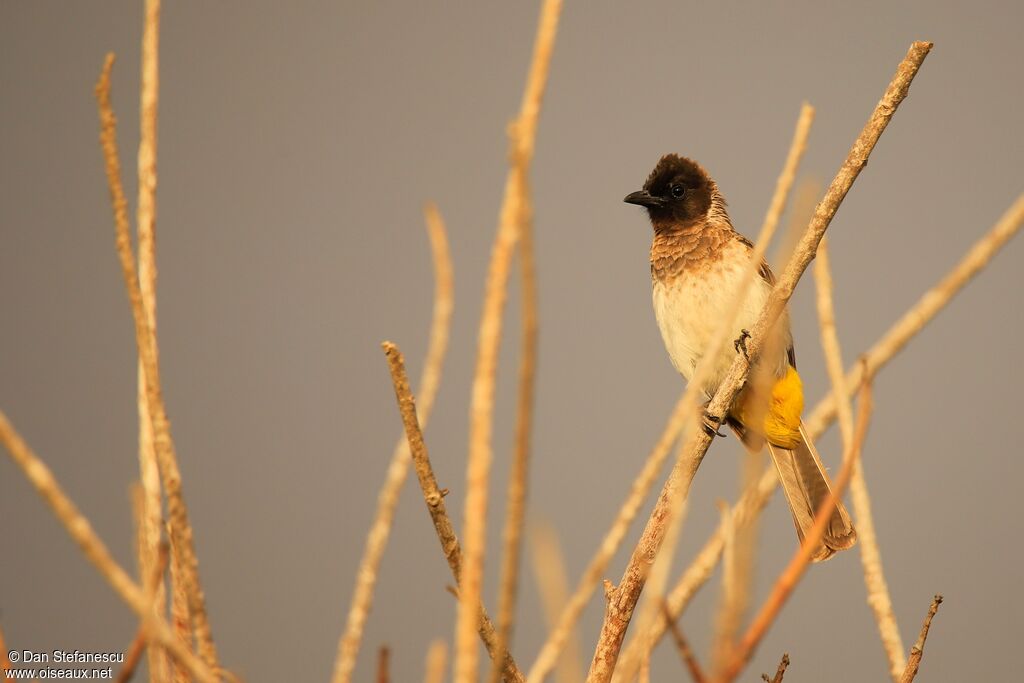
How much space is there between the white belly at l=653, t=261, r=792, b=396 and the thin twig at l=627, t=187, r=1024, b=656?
199 centimetres

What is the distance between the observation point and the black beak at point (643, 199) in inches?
112

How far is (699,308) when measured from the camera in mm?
2686

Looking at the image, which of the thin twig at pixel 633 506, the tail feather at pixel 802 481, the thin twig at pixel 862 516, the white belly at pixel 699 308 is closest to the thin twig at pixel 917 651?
the thin twig at pixel 862 516

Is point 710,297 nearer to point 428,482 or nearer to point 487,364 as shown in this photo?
point 428,482

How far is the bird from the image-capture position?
93.3 inches

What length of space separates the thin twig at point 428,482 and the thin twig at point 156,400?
15 centimetres

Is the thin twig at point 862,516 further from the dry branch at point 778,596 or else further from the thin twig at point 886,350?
the dry branch at point 778,596

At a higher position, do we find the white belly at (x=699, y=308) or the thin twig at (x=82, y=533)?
the white belly at (x=699, y=308)

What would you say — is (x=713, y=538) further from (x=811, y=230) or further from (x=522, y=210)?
(x=811, y=230)

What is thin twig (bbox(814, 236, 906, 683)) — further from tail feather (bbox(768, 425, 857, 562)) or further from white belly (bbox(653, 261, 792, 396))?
white belly (bbox(653, 261, 792, 396))

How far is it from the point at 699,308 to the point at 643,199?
39cm

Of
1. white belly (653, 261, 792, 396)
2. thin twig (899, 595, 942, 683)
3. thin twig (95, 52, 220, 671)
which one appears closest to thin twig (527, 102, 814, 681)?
thin twig (95, 52, 220, 671)

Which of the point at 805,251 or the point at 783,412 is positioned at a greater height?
the point at 805,251

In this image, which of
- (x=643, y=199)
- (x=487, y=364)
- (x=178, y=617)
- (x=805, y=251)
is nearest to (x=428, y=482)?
(x=178, y=617)
